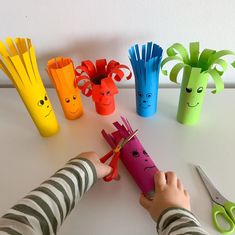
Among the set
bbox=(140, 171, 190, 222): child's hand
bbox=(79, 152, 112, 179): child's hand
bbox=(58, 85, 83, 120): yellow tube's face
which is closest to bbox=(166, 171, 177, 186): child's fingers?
bbox=(140, 171, 190, 222): child's hand

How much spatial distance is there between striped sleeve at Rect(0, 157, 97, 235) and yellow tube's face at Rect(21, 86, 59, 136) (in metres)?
0.12

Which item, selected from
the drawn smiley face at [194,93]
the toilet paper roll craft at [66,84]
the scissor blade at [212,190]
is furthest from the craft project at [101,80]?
the scissor blade at [212,190]

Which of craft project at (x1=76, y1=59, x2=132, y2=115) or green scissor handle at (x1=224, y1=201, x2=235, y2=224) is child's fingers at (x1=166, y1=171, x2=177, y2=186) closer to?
green scissor handle at (x1=224, y1=201, x2=235, y2=224)

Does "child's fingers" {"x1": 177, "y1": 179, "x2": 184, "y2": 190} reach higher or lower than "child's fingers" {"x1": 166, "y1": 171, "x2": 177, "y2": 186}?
lower

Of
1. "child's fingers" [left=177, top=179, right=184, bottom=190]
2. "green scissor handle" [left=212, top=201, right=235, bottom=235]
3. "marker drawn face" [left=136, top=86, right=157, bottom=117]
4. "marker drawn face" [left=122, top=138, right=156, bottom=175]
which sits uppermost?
"marker drawn face" [left=136, top=86, right=157, bottom=117]

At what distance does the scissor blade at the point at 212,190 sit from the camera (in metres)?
0.44

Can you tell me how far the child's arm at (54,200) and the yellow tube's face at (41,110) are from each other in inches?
4.8

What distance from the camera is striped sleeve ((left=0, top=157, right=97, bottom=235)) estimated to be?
368 millimetres

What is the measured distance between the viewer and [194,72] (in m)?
0.46

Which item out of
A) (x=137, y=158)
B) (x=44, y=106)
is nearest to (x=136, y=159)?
(x=137, y=158)

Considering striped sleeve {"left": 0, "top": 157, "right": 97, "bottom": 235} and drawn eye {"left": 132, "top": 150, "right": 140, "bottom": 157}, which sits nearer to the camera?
striped sleeve {"left": 0, "top": 157, "right": 97, "bottom": 235}

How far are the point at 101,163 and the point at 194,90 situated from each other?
23 centimetres

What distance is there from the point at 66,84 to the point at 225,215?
37 cm

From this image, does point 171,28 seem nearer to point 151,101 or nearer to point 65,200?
point 151,101
